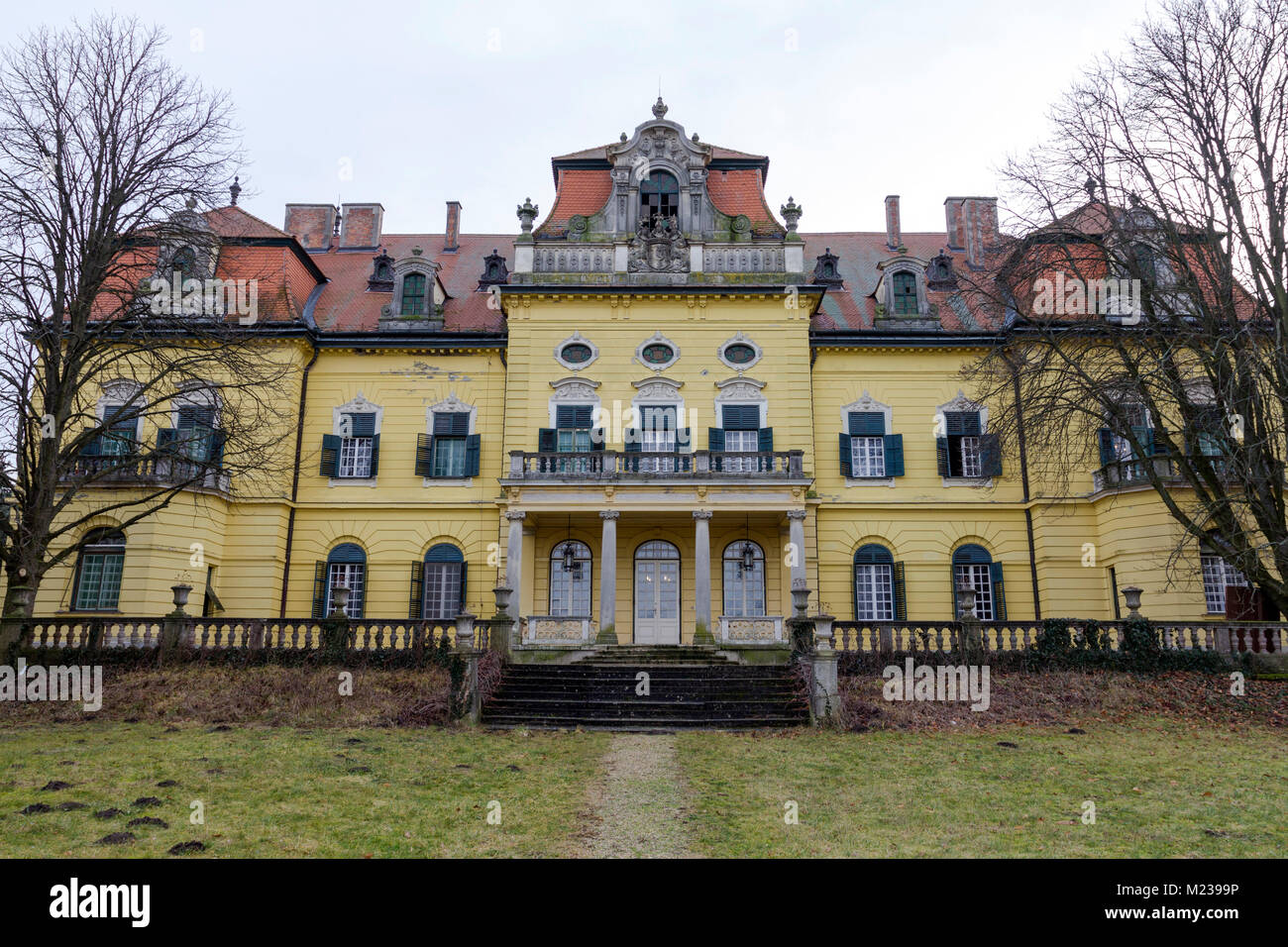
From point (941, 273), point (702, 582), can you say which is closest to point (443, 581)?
point (702, 582)

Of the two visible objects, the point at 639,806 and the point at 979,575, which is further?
the point at 979,575

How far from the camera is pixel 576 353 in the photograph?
23.6 m

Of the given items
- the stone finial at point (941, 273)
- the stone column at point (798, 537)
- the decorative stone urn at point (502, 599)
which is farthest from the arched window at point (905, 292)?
Result: the decorative stone urn at point (502, 599)

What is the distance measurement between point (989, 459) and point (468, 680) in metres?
15.6

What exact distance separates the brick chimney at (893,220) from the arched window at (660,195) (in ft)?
31.7

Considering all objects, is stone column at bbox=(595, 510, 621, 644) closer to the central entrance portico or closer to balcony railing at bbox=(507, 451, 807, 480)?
balcony railing at bbox=(507, 451, 807, 480)

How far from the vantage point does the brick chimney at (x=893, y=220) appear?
30.0 metres

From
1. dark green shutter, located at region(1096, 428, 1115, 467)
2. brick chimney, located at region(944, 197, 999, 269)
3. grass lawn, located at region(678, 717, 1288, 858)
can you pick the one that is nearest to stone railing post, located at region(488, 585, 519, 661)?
grass lawn, located at region(678, 717, 1288, 858)

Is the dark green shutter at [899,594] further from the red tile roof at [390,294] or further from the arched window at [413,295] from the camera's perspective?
the arched window at [413,295]

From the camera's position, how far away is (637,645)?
1927cm

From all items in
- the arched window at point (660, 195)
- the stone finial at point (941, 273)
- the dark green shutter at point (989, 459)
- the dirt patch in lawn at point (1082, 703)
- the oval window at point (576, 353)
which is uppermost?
the arched window at point (660, 195)

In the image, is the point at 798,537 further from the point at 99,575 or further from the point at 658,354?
the point at 99,575

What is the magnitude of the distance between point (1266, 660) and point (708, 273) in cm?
1567
